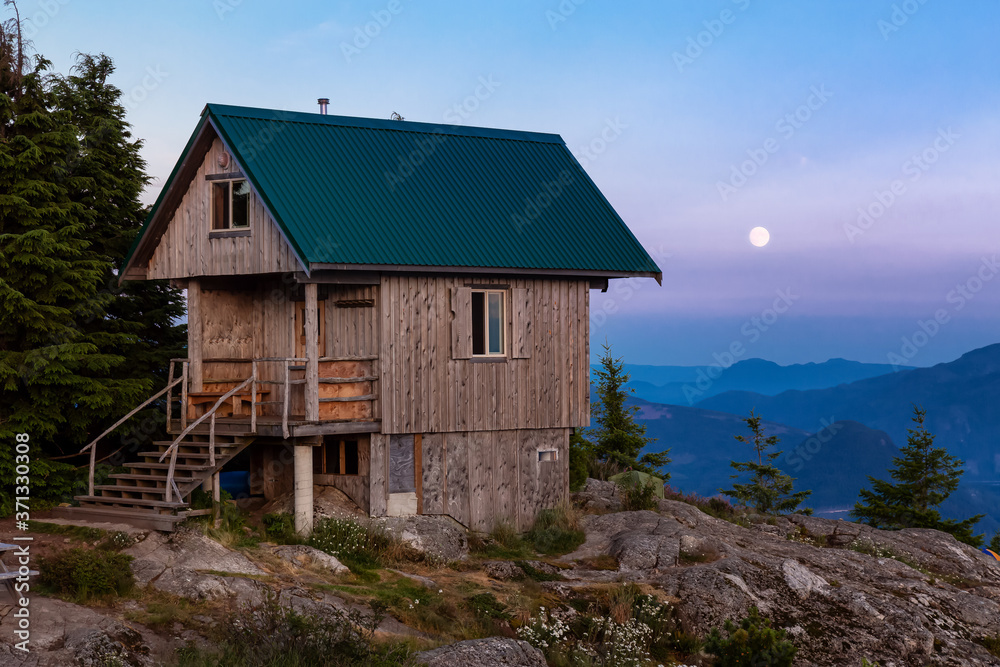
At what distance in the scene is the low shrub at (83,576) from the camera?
14836 mm

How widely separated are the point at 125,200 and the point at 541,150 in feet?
34.0

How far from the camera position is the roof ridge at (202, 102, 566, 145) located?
849 inches

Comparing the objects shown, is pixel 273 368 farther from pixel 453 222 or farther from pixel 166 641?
pixel 166 641

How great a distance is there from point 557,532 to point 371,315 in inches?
250

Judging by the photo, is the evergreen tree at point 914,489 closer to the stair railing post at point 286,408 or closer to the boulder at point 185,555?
the stair railing post at point 286,408

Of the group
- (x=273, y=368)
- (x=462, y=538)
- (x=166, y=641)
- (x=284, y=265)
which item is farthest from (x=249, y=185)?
(x=166, y=641)

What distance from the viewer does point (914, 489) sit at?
37688 mm

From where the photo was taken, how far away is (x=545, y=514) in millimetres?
23438

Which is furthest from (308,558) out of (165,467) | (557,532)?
(557,532)

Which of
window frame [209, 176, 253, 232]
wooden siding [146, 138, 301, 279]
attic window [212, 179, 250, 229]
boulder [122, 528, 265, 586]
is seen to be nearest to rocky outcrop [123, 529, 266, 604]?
boulder [122, 528, 265, 586]

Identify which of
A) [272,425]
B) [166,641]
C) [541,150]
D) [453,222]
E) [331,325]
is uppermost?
[541,150]

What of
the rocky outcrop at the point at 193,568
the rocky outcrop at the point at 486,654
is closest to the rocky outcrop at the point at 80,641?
the rocky outcrop at the point at 193,568

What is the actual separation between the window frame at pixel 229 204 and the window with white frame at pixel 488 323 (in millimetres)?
5147

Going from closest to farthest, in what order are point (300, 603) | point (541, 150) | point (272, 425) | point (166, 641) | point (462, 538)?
point (166, 641) → point (300, 603) → point (272, 425) → point (462, 538) → point (541, 150)
